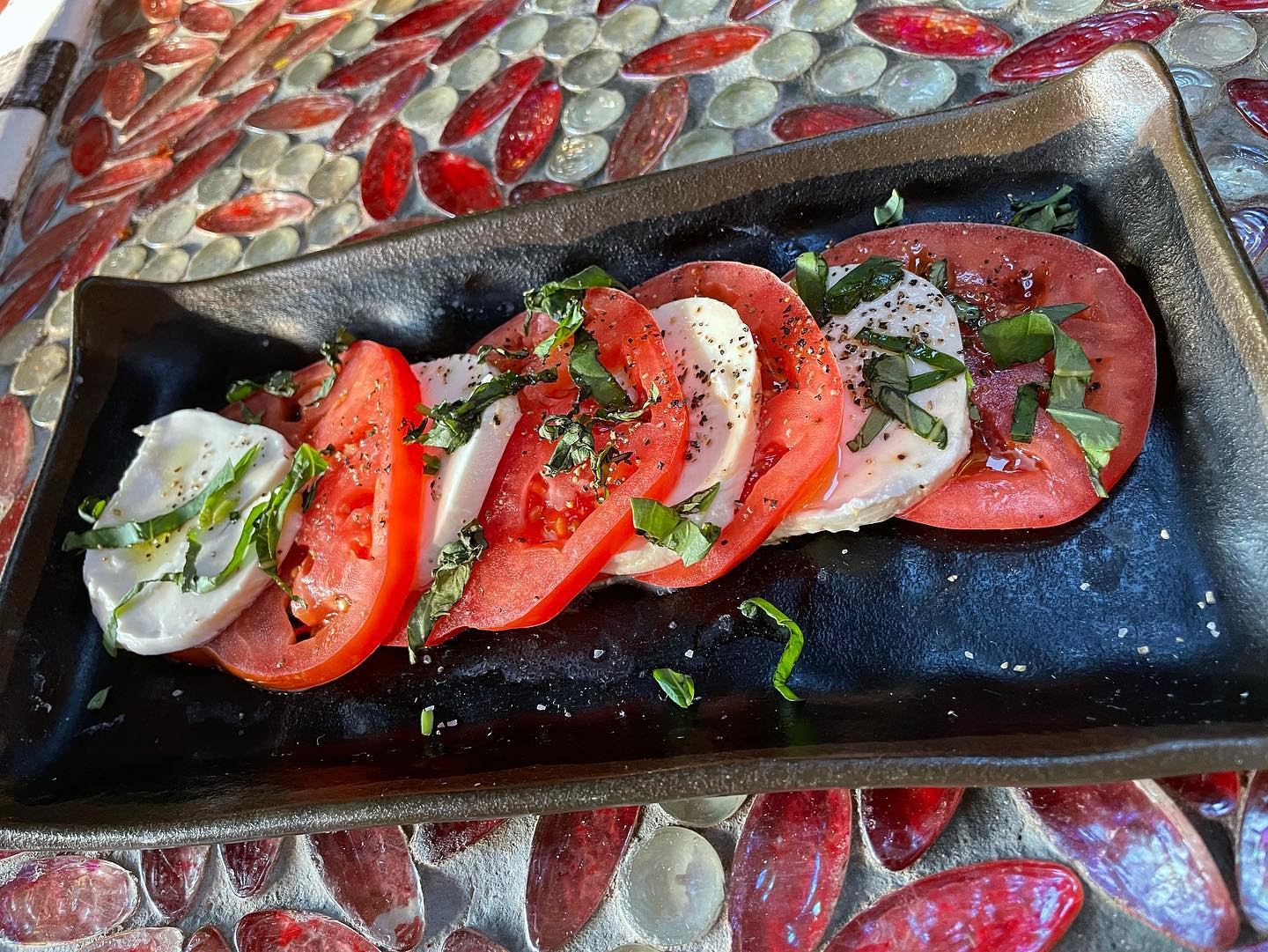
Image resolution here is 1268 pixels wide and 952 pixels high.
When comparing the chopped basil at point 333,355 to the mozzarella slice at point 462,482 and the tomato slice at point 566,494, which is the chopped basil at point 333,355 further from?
the tomato slice at point 566,494

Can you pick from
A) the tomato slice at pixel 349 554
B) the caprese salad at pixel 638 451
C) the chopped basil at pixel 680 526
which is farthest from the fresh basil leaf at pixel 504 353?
the chopped basil at pixel 680 526

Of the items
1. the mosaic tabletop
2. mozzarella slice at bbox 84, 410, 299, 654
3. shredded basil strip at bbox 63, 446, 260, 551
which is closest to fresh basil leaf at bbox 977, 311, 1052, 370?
the mosaic tabletop

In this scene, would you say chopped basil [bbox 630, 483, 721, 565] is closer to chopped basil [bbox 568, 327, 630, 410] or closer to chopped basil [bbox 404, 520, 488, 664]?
chopped basil [bbox 568, 327, 630, 410]

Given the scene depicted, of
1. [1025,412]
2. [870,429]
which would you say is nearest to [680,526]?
[870,429]

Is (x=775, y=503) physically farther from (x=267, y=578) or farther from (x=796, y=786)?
(x=267, y=578)

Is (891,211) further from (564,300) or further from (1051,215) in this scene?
(564,300)

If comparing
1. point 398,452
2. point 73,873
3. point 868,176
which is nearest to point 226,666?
point 73,873
